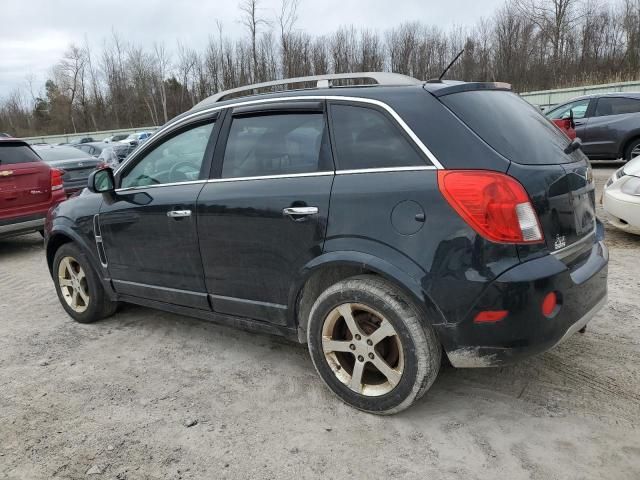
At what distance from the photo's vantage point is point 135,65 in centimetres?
5984

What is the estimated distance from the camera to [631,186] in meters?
5.67

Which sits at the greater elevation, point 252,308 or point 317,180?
point 317,180

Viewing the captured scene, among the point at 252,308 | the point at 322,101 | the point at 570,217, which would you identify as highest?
the point at 322,101

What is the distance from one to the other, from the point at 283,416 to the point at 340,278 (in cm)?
83

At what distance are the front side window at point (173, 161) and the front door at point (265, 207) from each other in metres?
0.23

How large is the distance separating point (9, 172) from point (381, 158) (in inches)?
258

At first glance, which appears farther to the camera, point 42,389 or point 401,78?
point 42,389

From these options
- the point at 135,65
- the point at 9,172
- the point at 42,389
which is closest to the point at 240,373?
the point at 42,389

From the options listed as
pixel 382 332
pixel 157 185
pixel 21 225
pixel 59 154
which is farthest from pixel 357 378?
pixel 59 154

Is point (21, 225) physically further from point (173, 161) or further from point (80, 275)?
point (173, 161)

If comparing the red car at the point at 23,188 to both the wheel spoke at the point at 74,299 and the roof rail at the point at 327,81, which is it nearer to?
the wheel spoke at the point at 74,299

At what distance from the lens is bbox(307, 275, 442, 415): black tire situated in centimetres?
258

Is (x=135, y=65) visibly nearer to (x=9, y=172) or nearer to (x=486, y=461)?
(x=9, y=172)

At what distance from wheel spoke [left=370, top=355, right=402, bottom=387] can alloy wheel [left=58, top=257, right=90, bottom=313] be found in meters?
2.83
